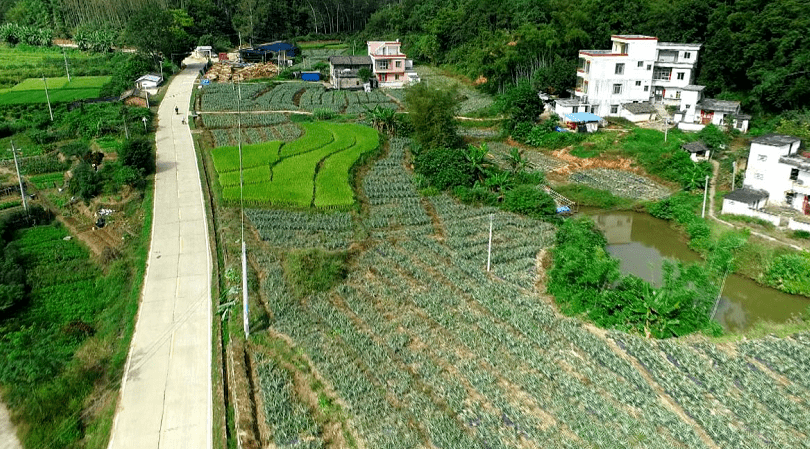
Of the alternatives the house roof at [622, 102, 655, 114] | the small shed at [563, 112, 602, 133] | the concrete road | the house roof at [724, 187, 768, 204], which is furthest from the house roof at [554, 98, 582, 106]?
the concrete road

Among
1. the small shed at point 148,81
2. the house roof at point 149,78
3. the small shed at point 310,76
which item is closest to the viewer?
the small shed at point 148,81

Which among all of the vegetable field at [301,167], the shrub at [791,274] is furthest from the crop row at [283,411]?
the shrub at [791,274]

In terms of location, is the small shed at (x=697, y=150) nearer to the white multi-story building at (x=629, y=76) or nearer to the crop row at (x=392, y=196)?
the white multi-story building at (x=629, y=76)

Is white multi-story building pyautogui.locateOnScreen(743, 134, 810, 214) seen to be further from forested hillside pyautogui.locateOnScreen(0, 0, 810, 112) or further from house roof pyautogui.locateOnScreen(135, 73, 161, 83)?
house roof pyautogui.locateOnScreen(135, 73, 161, 83)

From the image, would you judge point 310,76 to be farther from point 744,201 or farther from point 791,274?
point 791,274

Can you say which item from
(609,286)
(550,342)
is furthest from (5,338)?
(609,286)

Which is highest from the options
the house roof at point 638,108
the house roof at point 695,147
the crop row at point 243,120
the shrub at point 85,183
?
the house roof at point 638,108

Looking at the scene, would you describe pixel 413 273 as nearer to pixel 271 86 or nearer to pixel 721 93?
pixel 721 93
